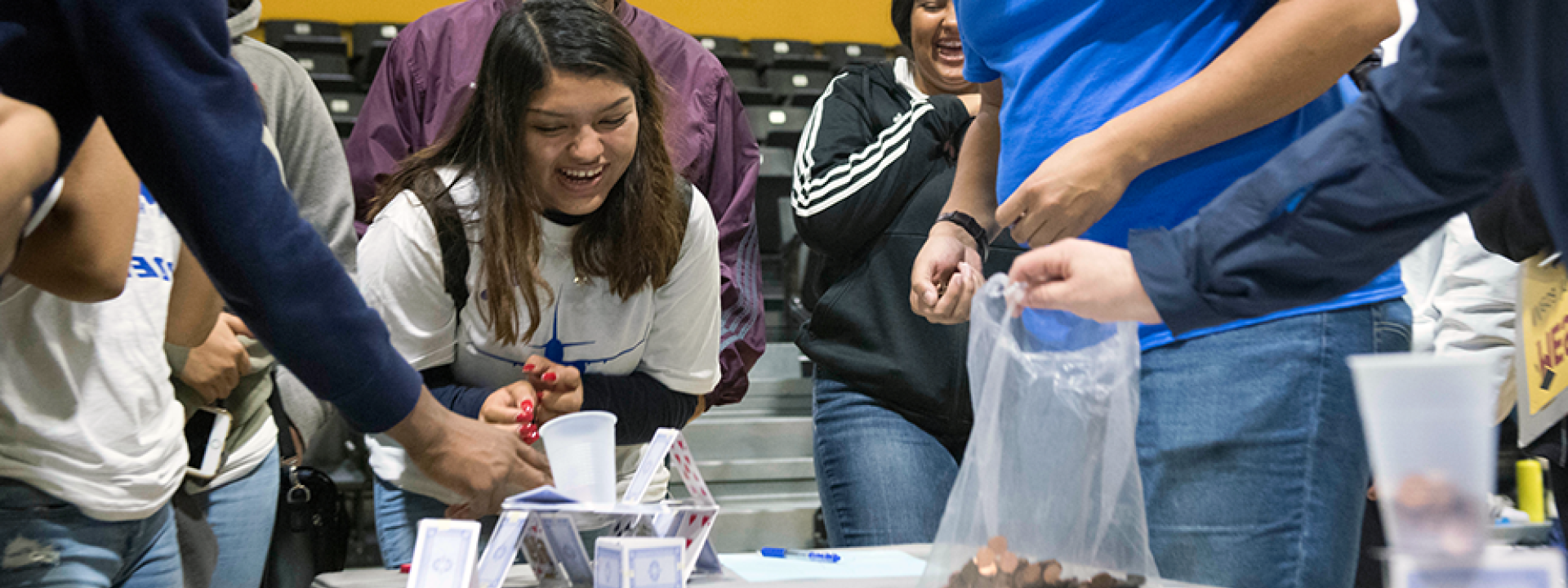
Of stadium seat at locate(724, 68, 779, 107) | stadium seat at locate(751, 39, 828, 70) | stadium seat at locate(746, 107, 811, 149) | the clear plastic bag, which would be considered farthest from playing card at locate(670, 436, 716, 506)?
stadium seat at locate(751, 39, 828, 70)

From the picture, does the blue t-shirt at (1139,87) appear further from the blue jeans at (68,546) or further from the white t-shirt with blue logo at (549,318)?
the blue jeans at (68,546)

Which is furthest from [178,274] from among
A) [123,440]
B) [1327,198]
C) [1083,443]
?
[1327,198]

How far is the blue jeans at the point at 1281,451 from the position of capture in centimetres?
90

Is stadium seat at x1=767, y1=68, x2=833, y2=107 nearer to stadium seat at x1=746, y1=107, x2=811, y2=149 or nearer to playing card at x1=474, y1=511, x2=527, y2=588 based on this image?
stadium seat at x1=746, y1=107, x2=811, y2=149

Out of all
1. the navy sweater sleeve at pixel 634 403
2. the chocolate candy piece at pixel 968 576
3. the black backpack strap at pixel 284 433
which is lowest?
the black backpack strap at pixel 284 433

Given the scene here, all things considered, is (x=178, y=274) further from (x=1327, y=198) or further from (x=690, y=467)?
(x=1327, y=198)

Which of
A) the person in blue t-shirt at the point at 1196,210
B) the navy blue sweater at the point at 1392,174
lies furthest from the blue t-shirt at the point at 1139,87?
the navy blue sweater at the point at 1392,174

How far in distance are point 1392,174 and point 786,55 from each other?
23.9 ft

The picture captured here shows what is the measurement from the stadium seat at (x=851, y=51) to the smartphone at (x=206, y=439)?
6.66m

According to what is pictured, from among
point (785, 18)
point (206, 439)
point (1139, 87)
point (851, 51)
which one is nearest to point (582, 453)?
point (1139, 87)

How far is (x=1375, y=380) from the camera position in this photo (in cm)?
41

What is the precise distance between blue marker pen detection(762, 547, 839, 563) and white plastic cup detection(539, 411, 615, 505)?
26cm

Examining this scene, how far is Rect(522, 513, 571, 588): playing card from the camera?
1072 mm

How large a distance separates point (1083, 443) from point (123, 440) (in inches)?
41.4
